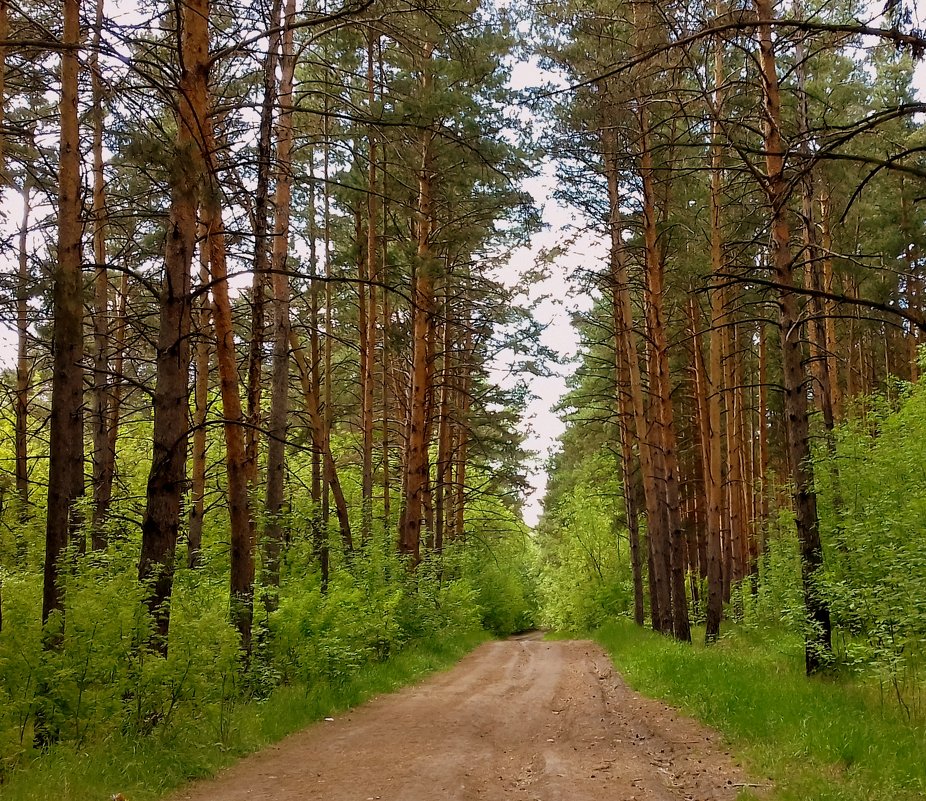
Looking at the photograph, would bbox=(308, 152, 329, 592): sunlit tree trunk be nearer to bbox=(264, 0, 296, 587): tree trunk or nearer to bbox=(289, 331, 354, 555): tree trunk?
bbox=(289, 331, 354, 555): tree trunk

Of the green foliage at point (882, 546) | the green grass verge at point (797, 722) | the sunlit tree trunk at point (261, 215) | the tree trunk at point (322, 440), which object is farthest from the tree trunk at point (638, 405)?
the sunlit tree trunk at point (261, 215)

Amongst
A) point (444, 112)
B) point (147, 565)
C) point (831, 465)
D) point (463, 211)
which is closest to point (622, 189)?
point (463, 211)

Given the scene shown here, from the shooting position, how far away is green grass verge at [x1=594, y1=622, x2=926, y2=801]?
5.06 m

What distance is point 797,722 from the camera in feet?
21.6

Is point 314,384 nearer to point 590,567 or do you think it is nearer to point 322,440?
point 322,440

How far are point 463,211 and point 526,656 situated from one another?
10.8 metres

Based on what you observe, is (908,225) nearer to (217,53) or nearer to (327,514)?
(327,514)

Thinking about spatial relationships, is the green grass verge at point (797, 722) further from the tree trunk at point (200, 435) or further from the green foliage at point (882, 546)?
the tree trunk at point (200, 435)

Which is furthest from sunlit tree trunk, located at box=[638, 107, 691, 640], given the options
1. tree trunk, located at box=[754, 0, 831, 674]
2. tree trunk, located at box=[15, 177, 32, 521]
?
tree trunk, located at box=[15, 177, 32, 521]

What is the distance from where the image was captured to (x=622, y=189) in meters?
16.1

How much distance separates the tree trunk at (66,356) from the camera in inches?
271

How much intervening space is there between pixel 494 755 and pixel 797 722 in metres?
2.87

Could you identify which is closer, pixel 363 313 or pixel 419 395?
pixel 419 395

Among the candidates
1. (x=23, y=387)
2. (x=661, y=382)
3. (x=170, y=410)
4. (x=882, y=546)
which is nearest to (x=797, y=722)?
(x=882, y=546)
